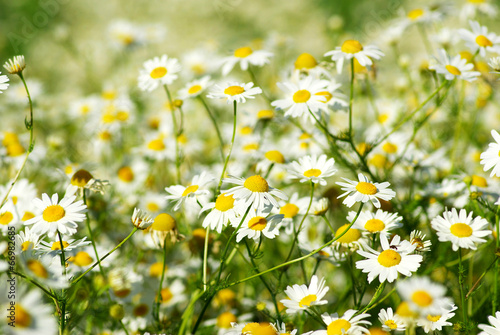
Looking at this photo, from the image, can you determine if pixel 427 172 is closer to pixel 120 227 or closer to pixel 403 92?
pixel 403 92

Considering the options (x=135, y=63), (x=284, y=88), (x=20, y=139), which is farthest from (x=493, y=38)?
(x=135, y=63)

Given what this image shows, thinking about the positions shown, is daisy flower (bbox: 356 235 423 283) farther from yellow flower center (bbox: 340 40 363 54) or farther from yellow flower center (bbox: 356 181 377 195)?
yellow flower center (bbox: 340 40 363 54)

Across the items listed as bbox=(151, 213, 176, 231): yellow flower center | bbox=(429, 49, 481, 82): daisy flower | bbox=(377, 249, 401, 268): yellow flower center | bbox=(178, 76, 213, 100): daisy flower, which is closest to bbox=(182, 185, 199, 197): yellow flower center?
bbox=(151, 213, 176, 231): yellow flower center

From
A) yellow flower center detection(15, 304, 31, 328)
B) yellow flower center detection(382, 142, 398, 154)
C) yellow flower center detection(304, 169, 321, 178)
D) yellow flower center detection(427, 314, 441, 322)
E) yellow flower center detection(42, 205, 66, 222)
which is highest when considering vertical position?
yellow flower center detection(382, 142, 398, 154)

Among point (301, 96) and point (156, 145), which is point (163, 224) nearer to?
point (301, 96)

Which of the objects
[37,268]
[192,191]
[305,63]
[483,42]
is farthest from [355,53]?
[37,268]

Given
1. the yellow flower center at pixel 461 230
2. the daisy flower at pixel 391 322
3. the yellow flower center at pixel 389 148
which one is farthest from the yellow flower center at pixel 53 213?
the yellow flower center at pixel 389 148
